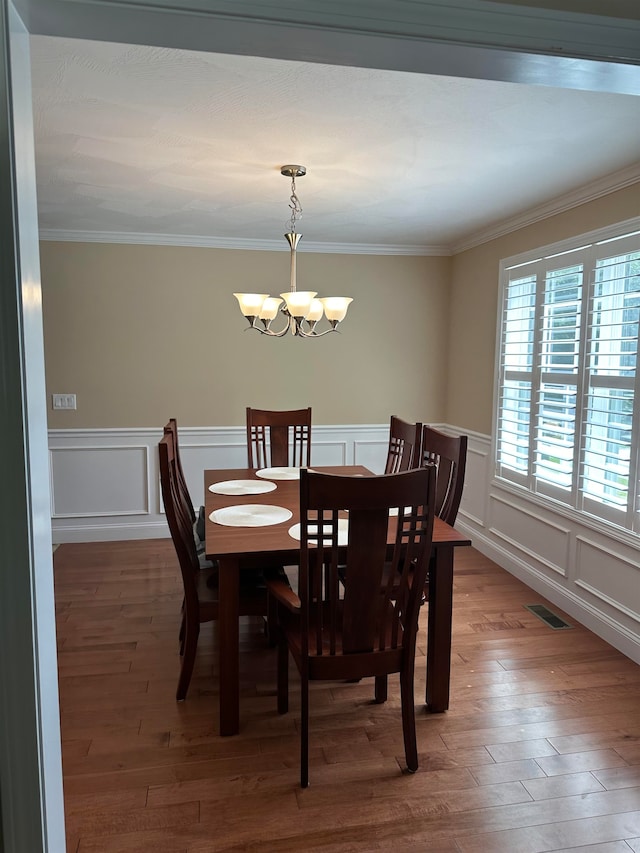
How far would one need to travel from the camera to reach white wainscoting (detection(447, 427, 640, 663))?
3029 millimetres

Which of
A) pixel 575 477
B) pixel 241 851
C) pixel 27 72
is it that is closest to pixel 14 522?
pixel 27 72

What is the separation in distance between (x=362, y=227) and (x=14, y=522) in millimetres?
3629

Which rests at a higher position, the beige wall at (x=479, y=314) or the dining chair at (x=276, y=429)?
the beige wall at (x=479, y=314)

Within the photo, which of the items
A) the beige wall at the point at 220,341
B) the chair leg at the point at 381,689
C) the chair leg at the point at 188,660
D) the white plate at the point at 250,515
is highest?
the beige wall at the point at 220,341

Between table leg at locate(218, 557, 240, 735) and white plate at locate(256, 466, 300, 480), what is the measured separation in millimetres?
1181

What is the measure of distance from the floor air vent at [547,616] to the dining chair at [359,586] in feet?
5.10

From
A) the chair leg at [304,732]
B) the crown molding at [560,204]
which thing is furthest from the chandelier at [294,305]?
Answer: the chair leg at [304,732]

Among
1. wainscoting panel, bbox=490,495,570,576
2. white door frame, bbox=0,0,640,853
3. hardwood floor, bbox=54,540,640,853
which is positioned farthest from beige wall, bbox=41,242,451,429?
white door frame, bbox=0,0,640,853

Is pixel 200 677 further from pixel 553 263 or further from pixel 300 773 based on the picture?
pixel 553 263

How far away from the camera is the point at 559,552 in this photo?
141 inches

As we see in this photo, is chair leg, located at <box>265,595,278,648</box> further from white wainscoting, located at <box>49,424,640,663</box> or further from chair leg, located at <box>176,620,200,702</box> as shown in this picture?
white wainscoting, located at <box>49,424,640,663</box>

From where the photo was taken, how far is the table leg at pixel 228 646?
2.28m

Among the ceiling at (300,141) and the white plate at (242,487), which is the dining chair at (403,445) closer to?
the white plate at (242,487)

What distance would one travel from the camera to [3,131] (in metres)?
1.10
